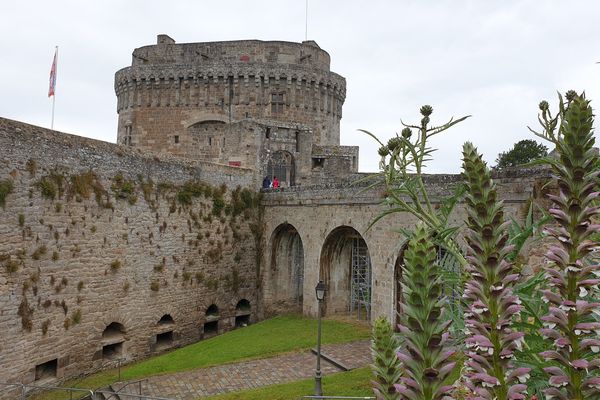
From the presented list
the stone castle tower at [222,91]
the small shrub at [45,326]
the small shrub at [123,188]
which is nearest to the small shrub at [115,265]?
the small shrub at [123,188]

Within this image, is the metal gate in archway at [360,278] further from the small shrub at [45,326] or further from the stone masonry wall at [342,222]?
the small shrub at [45,326]

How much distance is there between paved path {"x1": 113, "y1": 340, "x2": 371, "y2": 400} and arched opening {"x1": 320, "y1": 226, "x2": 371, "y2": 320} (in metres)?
4.86

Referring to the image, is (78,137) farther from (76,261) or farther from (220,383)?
(220,383)

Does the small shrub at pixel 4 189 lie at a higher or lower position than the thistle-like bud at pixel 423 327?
higher

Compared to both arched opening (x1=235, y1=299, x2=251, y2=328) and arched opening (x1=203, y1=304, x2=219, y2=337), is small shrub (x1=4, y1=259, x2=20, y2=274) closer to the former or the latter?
arched opening (x1=203, y1=304, x2=219, y2=337)

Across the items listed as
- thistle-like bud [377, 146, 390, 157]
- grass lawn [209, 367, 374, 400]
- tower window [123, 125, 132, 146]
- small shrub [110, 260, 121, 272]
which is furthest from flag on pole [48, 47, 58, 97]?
thistle-like bud [377, 146, 390, 157]

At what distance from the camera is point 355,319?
21844 mm

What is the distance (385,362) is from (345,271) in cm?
2101

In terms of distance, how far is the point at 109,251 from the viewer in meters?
18.8

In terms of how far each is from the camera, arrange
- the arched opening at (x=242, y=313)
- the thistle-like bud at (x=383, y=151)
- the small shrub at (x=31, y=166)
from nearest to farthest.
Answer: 1. the thistle-like bud at (x=383, y=151)
2. the small shrub at (x=31, y=166)
3. the arched opening at (x=242, y=313)

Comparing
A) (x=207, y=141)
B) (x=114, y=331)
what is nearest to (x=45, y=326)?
(x=114, y=331)

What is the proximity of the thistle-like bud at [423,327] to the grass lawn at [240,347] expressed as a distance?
16468 millimetres

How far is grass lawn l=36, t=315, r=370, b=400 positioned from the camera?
17.4m

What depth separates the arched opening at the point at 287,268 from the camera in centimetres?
2517
